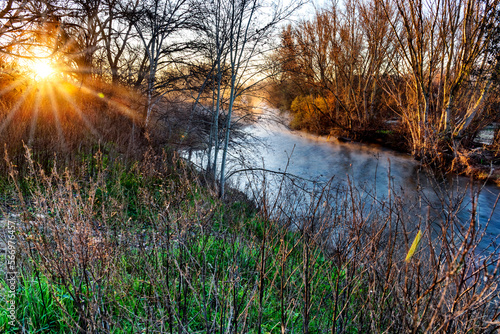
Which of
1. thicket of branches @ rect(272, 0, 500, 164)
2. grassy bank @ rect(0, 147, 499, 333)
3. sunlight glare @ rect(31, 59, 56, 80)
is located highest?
thicket of branches @ rect(272, 0, 500, 164)

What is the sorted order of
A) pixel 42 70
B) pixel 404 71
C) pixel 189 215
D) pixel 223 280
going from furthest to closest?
1. pixel 404 71
2. pixel 42 70
3. pixel 189 215
4. pixel 223 280

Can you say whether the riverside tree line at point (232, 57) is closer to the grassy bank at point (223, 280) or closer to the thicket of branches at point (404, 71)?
the thicket of branches at point (404, 71)

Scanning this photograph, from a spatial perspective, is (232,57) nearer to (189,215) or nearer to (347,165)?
(189,215)

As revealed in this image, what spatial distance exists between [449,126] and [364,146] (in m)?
6.75

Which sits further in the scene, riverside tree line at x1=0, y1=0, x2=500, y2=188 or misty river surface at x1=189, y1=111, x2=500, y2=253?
misty river surface at x1=189, y1=111, x2=500, y2=253

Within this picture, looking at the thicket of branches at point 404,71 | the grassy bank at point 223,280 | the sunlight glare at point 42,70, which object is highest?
the thicket of branches at point 404,71

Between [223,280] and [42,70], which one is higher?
[42,70]

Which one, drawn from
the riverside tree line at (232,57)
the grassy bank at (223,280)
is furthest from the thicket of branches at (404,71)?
the grassy bank at (223,280)

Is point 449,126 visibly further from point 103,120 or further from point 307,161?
point 103,120

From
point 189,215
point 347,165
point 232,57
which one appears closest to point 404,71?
point 347,165

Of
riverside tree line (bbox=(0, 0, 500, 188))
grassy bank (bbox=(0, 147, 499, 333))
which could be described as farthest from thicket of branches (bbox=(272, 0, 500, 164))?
grassy bank (bbox=(0, 147, 499, 333))

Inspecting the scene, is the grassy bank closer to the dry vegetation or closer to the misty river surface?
the dry vegetation

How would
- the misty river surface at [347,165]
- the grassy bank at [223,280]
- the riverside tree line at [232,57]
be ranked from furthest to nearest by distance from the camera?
the misty river surface at [347,165]
the riverside tree line at [232,57]
the grassy bank at [223,280]

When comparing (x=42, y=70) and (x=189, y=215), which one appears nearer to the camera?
(x=189, y=215)
